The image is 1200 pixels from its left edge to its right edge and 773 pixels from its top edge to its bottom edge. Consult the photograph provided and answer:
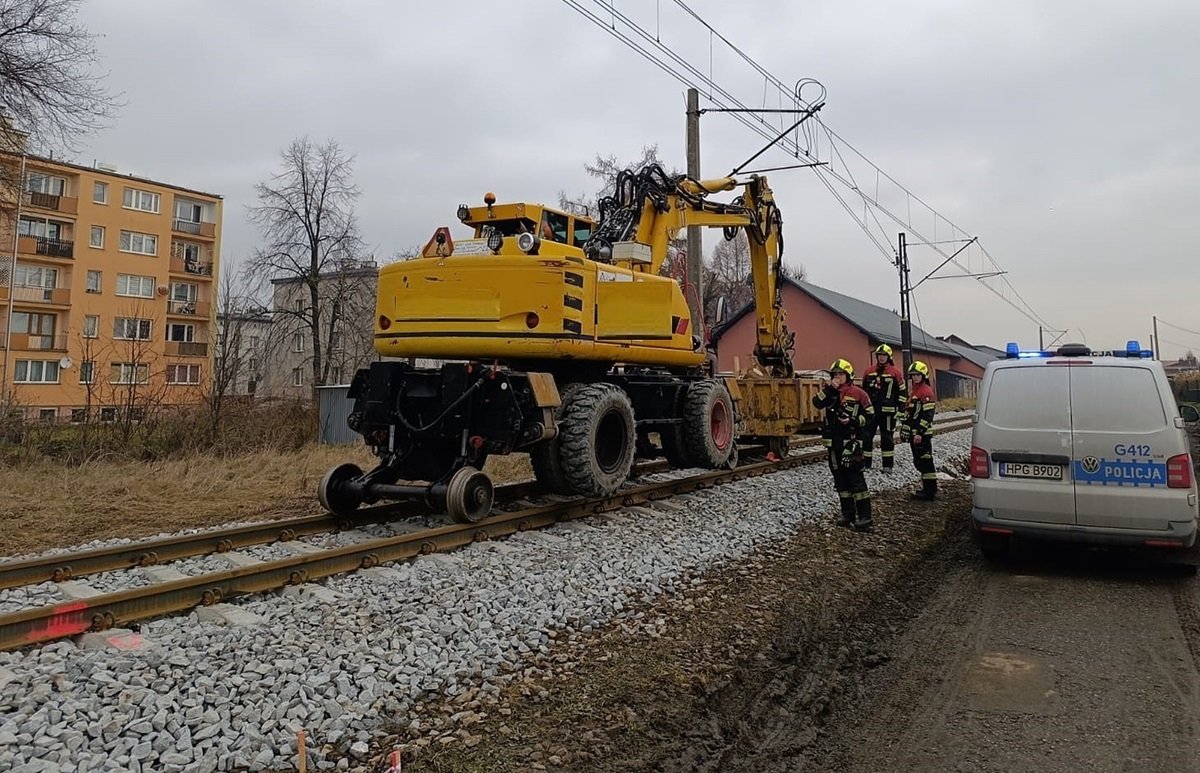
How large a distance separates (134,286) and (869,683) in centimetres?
4681

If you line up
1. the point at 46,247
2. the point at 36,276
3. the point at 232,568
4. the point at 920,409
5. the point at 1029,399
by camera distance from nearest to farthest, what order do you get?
the point at 232,568 → the point at 1029,399 → the point at 920,409 → the point at 46,247 → the point at 36,276

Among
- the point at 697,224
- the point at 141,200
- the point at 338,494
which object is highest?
the point at 141,200

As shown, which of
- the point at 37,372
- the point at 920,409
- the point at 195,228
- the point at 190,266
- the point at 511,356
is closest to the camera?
the point at 511,356

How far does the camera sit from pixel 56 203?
38.6m

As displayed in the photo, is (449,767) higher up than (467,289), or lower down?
lower down

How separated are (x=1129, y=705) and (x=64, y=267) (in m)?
47.5

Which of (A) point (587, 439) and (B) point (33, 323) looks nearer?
(A) point (587, 439)

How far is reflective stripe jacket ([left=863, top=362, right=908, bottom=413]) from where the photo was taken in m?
10.3

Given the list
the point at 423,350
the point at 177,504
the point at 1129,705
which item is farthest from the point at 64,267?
the point at 1129,705

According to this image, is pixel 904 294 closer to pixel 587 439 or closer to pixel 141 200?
pixel 587 439

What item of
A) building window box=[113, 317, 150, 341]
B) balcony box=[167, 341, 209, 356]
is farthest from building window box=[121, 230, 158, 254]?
building window box=[113, 317, 150, 341]

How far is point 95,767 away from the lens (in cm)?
280

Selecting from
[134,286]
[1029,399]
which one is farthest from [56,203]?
[1029,399]

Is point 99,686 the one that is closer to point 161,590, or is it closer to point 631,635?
point 161,590
